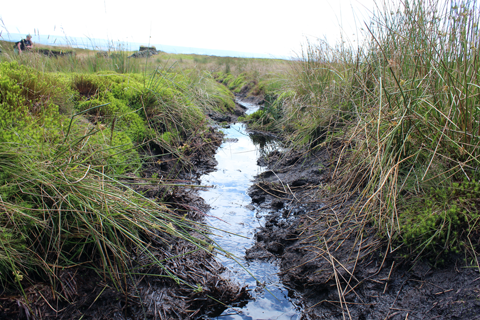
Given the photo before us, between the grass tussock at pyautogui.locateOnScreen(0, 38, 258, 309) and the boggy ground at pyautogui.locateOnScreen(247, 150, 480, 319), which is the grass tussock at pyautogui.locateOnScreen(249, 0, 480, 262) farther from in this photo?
the grass tussock at pyautogui.locateOnScreen(0, 38, 258, 309)

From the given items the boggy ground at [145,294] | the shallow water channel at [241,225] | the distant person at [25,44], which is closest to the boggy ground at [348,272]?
the shallow water channel at [241,225]

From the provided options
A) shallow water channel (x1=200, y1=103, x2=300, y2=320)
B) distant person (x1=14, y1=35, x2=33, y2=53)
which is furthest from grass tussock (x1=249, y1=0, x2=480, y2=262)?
distant person (x1=14, y1=35, x2=33, y2=53)

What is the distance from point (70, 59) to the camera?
5.52m

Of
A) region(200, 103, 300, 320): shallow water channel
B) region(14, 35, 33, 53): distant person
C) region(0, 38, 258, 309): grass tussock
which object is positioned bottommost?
region(200, 103, 300, 320): shallow water channel

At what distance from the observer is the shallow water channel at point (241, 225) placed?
84.7 inches

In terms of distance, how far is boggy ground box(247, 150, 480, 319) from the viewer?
1710mm

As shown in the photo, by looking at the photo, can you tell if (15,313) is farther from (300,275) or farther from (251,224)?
(251,224)

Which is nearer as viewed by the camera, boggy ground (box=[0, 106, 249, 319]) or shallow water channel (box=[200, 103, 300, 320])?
boggy ground (box=[0, 106, 249, 319])

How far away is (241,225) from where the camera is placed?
3223 millimetres

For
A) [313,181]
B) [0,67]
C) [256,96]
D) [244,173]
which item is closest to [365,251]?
[313,181]

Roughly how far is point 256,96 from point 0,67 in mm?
10222

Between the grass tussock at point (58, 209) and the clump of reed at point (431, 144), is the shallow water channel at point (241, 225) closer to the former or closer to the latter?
the grass tussock at point (58, 209)

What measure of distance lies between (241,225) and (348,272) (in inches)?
53.5

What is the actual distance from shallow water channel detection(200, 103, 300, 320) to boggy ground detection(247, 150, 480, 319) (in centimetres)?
12
